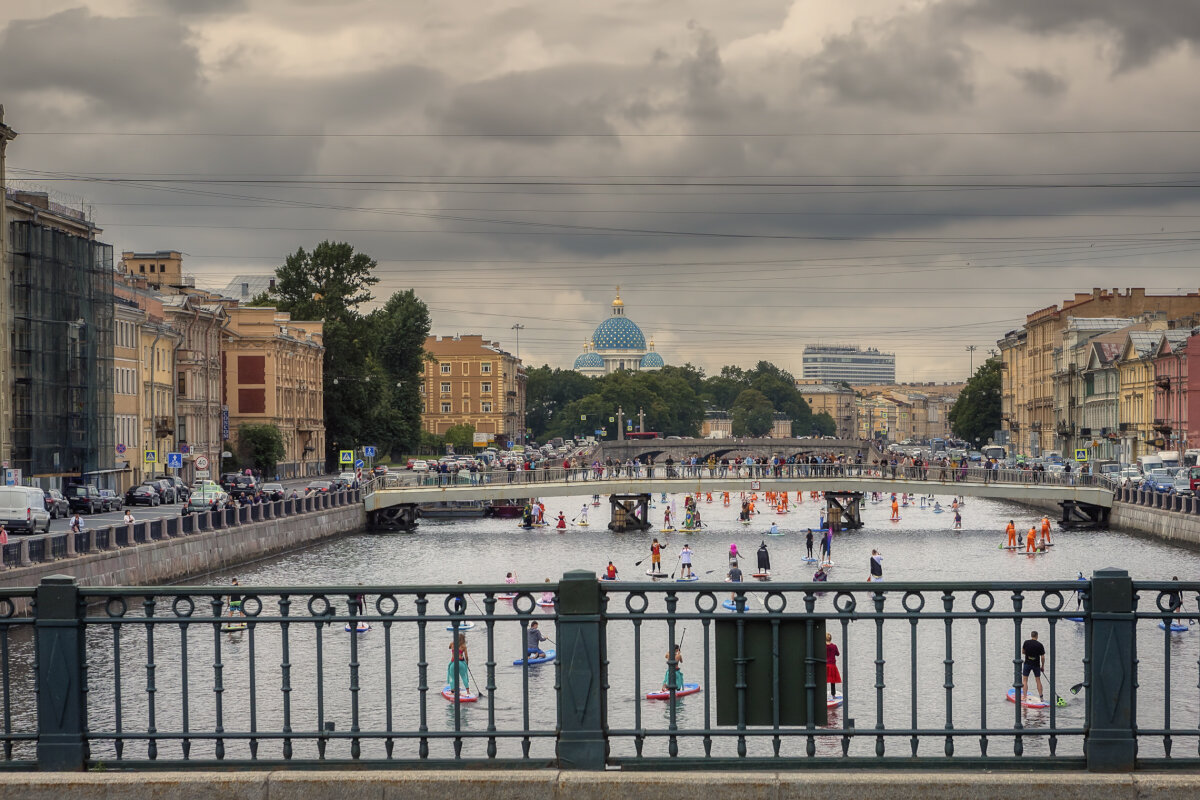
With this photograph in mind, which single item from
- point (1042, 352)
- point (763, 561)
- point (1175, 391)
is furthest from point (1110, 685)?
point (1042, 352)

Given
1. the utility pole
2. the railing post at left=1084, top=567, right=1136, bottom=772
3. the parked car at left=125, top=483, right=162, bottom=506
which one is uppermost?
the utility pole

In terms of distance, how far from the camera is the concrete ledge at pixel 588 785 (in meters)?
8.90

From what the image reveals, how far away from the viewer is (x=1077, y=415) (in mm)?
135750

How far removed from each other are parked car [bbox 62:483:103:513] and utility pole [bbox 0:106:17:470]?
2.81 meters

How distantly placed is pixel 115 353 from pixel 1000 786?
7167cm

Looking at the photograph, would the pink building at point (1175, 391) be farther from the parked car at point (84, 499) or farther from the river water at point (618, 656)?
the parked car at point (84, 499)

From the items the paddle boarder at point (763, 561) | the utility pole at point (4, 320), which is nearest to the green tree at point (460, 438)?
the utility pole at point (4, 320)

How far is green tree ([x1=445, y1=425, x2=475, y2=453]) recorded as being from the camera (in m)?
167

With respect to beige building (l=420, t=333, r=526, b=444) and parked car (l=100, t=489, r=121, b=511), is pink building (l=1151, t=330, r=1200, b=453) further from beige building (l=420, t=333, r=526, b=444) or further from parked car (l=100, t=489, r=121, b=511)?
beige building (l=420, t=333, r=526, b=444)

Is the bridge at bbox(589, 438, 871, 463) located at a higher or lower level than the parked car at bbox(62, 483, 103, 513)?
lower

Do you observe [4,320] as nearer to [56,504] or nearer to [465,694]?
[56,504]

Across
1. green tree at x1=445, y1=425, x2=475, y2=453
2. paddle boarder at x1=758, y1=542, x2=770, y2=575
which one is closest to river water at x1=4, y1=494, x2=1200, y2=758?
paddle boarder at x1=758, y1=542, x2=770, y2=575

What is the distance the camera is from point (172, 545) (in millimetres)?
50344

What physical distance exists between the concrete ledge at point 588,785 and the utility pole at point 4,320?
53824 millimetres
